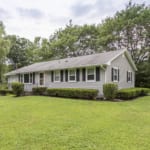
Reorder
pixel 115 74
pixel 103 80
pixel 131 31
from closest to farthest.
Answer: pixel 103 80 → pixel 115 74 → pixel 131 31

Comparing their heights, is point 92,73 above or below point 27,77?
above

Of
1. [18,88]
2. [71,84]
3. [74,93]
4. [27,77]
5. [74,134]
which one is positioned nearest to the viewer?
[74,134]

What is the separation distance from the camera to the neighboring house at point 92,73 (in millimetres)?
15539

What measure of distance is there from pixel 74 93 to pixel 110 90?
3265 millimetres

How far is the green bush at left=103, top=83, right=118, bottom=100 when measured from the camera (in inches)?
547

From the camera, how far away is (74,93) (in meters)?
15.7

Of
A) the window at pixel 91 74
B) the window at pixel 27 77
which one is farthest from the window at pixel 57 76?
the window at pixel 27 77

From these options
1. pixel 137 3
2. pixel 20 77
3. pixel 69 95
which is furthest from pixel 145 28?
pixel 20 77

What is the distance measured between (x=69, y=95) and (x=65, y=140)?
36.5 feet

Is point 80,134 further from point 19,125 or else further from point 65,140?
point 19,125

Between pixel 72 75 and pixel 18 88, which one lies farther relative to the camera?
pixel 18 88

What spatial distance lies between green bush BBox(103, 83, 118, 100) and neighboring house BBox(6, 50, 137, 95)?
45.9 inches

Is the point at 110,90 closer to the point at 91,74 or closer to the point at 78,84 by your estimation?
the point at 91,74

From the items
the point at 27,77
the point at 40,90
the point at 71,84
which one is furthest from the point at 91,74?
the point at 27,77
